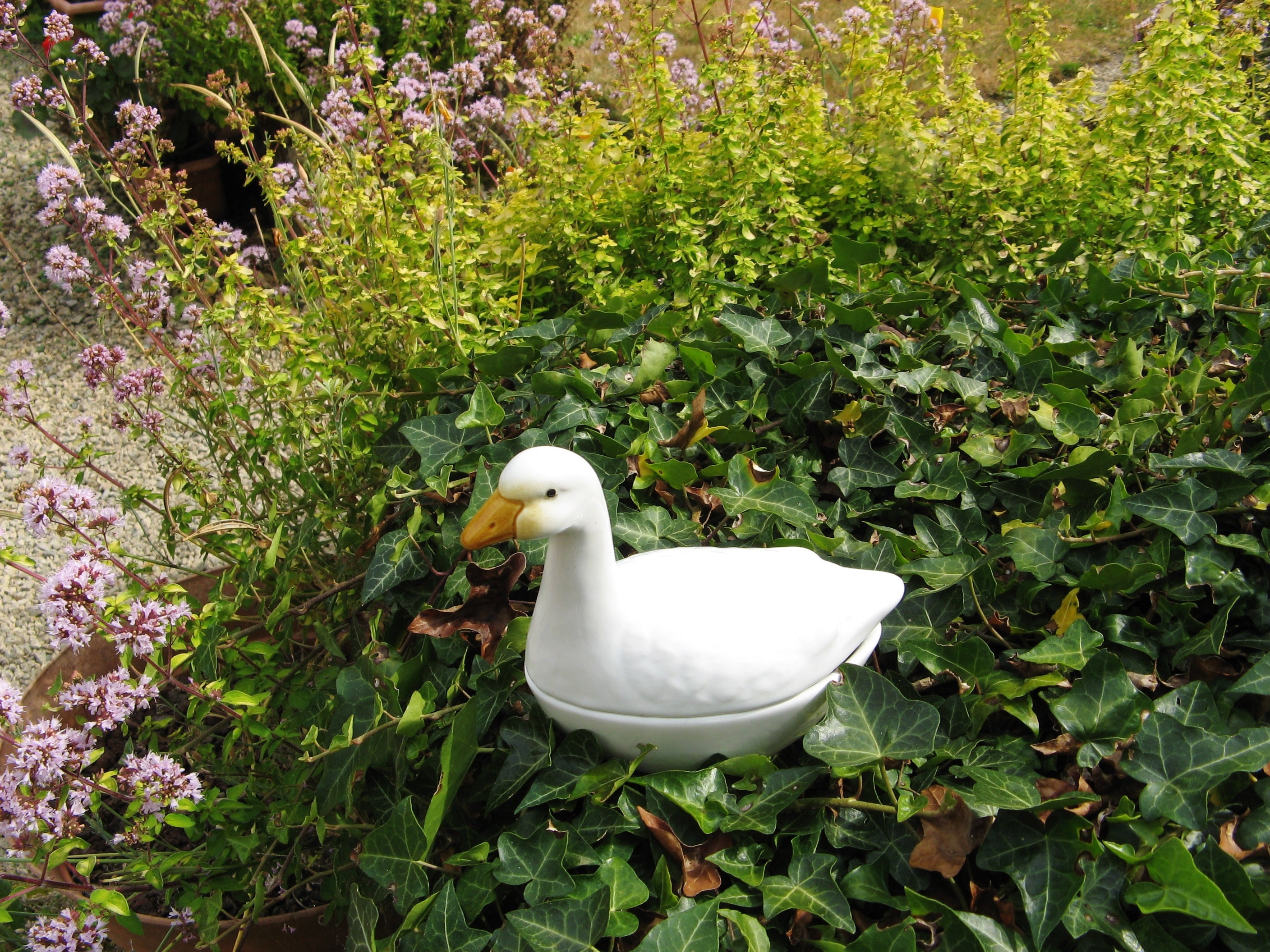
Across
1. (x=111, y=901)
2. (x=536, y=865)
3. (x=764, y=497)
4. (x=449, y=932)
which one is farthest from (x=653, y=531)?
(x=111, y=901)

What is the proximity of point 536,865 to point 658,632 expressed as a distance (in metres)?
0.35

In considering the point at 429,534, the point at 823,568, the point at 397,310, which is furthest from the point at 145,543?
the point at 823,568

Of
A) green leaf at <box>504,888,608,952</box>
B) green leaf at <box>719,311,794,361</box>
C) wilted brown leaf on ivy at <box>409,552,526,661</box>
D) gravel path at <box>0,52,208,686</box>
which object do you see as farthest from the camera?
gravel path at <box>0,52,208,686</box>

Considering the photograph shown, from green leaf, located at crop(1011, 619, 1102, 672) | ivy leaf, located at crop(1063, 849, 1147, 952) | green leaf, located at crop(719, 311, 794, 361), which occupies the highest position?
green leaf, located at crop(719, 311, 794, 361)

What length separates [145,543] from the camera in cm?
292

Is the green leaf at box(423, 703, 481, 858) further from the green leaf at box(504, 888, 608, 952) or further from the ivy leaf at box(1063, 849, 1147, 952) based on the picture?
the ivy leaf at box(1063, 849, 1147, 952)

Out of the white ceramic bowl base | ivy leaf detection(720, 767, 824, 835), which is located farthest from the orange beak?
ivy leaf detection(720, 767, 824, 835)

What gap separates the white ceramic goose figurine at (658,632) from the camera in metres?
1.01

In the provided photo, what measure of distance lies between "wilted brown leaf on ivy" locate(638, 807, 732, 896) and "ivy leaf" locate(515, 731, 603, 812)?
0.32 ft

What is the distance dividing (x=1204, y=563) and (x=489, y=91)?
163 inches

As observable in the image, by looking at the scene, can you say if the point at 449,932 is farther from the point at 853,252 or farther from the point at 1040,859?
the point at 853,252

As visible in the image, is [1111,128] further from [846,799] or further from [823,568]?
[846,799]

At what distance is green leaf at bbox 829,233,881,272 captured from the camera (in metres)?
1.79

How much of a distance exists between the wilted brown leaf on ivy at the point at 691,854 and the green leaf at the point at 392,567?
0.57 meters
